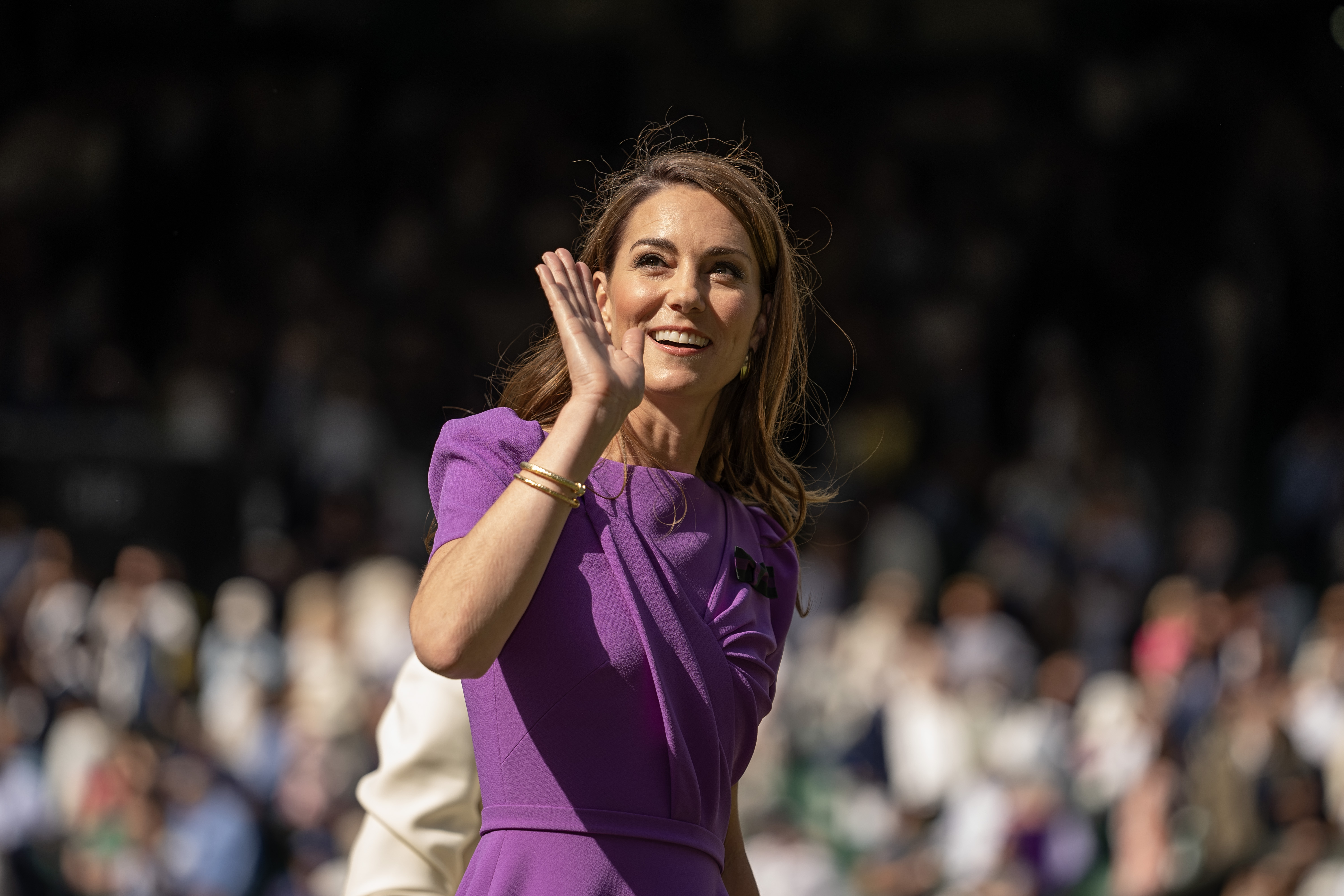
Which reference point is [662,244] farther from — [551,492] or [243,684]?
[243,684]

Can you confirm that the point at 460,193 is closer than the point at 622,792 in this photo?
No

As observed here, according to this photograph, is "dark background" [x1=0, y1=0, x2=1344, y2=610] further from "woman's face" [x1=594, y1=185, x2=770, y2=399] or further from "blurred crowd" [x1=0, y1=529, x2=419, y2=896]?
"woman's face" [x1=594, y1=185, x2=770, y2=399]

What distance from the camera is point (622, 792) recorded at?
1609mm

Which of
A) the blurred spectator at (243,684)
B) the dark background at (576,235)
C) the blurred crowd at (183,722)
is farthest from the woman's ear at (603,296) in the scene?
the dark background at (576,235)

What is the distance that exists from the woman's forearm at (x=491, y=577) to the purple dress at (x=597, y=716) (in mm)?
81

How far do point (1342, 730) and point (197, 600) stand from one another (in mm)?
6653

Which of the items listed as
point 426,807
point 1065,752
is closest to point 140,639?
point 1065,752

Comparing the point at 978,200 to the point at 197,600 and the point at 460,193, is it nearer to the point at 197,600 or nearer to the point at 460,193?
the point at 460,193

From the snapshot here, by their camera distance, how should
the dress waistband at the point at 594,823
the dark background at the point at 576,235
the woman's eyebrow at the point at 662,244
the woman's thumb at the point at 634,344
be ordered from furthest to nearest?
1. the dark background at the point at 576,235
2. the woman's eyebrow at the point at 662,244
3. the woman's thumb at the point at 634,344
4. the dress waistband at the point at 594,823

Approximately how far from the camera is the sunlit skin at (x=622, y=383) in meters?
1.50

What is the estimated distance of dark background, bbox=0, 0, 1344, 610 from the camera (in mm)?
11031

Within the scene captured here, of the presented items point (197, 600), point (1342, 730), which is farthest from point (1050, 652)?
point (197, 600)

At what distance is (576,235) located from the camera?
13617 mm

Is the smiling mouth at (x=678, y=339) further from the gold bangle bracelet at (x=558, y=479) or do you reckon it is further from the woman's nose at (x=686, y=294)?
the gold bangle bracelet at (x=558, y=479)
